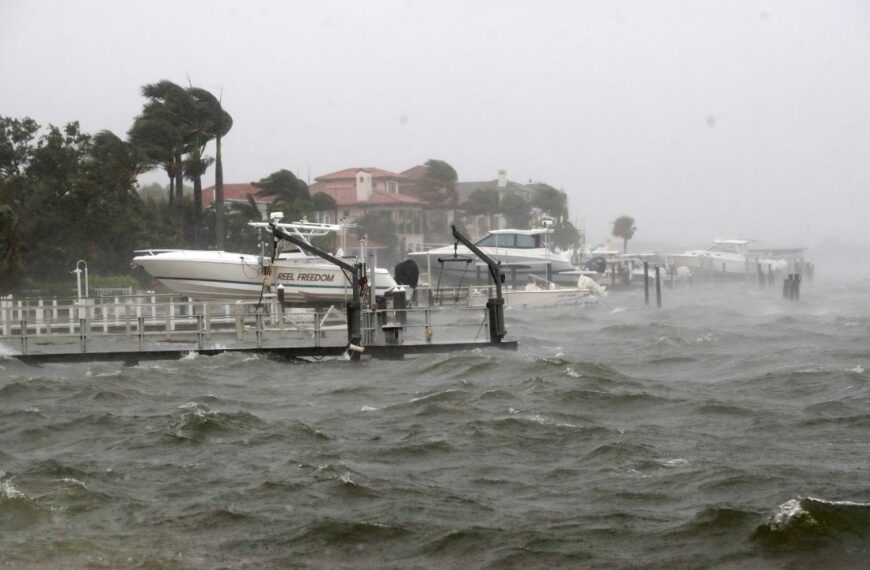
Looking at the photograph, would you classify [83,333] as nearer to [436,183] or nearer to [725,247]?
[436,183]

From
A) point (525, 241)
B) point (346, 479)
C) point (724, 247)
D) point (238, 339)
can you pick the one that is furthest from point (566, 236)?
point (346, 479)

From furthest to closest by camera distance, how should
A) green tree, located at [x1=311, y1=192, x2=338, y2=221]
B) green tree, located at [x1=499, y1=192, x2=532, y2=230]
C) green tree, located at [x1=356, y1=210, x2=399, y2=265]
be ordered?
green tree, located at [x1=499, y1=192, x2=532, y2=230] < green tree, located at [x1=356, y1=210, x2=399, y2=265] < green tree, located at [x1=311, y1=192, x2=338, y2=221]

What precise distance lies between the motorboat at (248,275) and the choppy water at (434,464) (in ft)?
29.0

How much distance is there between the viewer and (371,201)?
10594 cm

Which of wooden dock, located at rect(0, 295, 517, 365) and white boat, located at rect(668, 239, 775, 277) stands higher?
white boat, located at rect(668, 239, 775, 277)

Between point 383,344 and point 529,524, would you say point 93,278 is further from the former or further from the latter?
point 529,524

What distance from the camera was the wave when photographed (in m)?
13.2

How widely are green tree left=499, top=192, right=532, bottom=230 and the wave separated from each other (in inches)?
4265

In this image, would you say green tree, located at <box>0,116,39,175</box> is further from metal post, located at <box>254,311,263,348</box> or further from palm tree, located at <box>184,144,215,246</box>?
metal post, located at <box>254,311,263,348</box>

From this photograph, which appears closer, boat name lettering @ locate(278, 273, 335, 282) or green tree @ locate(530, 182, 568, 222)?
boat name lettering @ locate(278, 273, 335, 282)

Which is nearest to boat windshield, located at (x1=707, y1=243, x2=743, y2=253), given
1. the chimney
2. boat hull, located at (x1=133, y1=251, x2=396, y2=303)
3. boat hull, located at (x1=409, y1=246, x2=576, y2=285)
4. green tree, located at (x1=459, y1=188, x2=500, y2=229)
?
green tree, located at (x1=459, y1=188, x2=500, y2=229)

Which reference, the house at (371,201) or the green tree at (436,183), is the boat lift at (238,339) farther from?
the green tree at (436,183)

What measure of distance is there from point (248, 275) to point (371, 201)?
6796cm

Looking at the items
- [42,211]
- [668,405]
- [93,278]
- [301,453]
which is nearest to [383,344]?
[668,405]
